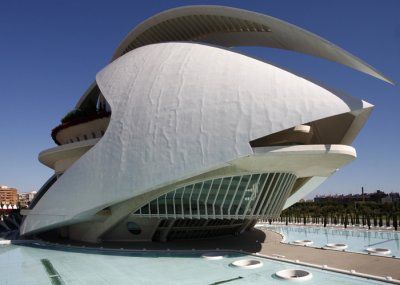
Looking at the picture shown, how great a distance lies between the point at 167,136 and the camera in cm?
1988

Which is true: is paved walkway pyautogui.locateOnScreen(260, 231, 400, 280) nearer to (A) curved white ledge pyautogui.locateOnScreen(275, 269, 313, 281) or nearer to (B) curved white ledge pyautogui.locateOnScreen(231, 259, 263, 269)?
(A) curved white ledge pyautogui.locateOnScreen(275, 269, 313, 281)

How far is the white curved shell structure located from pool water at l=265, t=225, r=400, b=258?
17.9 ft

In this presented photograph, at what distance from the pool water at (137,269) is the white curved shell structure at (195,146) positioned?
2634mm

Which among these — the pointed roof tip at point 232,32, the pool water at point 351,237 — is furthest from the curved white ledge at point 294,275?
the pointed roof tip at point 232,32

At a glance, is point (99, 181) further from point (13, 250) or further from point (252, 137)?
point (252, 137)

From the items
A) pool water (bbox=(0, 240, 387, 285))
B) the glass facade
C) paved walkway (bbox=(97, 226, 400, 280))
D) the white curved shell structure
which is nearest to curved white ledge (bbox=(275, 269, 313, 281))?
pool water (bbox=(0, 240, 387, 285))

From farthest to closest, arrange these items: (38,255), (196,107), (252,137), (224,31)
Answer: (224,31) → (38,255) → (196,107) → (252,137)

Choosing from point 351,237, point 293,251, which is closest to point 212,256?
point 293,251

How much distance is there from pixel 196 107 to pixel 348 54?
8.01 m

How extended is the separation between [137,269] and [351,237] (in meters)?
17.3

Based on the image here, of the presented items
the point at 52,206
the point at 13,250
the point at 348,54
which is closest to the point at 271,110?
the point at 348,54

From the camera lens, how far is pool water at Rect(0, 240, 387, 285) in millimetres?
14539

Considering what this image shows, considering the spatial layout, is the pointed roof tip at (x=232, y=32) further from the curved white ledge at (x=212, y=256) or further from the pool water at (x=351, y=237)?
the curved white ledge at (x=212, y=256)

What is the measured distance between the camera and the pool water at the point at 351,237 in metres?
22.7
